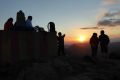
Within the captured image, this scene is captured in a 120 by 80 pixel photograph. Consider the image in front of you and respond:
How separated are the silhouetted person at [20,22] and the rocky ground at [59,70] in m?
1.97

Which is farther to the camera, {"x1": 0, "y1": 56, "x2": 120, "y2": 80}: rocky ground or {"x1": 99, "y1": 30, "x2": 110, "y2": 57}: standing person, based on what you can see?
{"x1": 99, "y1": 30, "x2": 110, "y2": 57}: standing person

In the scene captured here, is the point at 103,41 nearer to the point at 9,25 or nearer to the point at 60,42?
the point at 60,42

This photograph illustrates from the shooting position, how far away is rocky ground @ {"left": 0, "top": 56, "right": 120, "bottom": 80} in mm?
17188

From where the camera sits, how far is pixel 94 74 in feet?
59.1

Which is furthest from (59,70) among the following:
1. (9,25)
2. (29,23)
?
(9,25)

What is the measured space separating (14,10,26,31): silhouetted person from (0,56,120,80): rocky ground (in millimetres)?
1973

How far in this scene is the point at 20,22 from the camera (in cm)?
1938

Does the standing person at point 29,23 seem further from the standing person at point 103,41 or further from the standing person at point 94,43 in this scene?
the standing person at point 103,41

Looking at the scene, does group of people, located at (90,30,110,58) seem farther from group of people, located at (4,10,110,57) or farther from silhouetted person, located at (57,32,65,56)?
silhouetted person, located at (57,32,65,56)

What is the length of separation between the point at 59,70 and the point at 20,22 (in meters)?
3.39

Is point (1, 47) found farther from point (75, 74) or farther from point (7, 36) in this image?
point (75, 74)

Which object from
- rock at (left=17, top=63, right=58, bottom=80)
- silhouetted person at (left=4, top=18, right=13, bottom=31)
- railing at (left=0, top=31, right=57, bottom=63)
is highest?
silhouetted person at (left=4, top=18, right=13, bottom=31)

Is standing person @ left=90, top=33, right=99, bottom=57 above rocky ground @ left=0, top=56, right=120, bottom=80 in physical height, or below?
above

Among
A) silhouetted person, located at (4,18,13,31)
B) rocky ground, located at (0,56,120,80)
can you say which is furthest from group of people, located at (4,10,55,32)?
rocky ground, located at (0,56,120,80)
